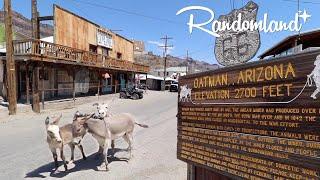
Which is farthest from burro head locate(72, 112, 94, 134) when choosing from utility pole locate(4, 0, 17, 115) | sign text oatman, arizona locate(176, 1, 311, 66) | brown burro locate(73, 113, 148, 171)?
utility pole locate(4, 0, 17, 115)

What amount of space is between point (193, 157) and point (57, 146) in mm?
4667

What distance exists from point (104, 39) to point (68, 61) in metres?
15.0

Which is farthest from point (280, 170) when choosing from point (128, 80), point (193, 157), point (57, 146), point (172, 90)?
point (172, 90)

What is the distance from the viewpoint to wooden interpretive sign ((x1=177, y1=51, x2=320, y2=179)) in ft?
11.4

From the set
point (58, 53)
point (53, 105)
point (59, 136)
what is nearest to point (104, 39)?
point (58, 53)

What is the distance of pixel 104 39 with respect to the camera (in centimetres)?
4350

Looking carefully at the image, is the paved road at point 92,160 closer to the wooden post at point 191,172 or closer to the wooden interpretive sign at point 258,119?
the wooden post at point 191,172

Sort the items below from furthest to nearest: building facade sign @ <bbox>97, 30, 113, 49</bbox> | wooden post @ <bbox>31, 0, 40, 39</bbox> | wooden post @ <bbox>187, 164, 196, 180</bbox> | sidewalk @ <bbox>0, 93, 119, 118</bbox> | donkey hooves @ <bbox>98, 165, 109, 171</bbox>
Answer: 1. building facade sign @ <bbox>97, 30, 113, 49</bbox>
2. wooden post @ <bbox>31, 0, 40, 39</bbox>
3. sidewalk @ <bbox>0, 93, 119, 118</bbox>
4. donkey hooves @ <bbox>98, 165, 109, 171</bbox>
5. wooden post @ <bbox>187, 164, 196, 180</bbox>

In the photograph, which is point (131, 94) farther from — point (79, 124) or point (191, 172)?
point (191, 172)

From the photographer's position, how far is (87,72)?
1492 inches

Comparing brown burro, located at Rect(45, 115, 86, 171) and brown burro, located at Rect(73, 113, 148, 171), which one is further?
brown burro, located at Rect(73, 113, 148, 171)

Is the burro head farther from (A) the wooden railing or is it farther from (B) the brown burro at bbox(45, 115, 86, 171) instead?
(A) the wooden railing

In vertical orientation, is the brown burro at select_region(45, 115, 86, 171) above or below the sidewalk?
above

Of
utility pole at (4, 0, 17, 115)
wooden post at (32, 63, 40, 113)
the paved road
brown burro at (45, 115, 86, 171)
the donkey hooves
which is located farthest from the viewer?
wooden post at (32, 63, 40, 113)
